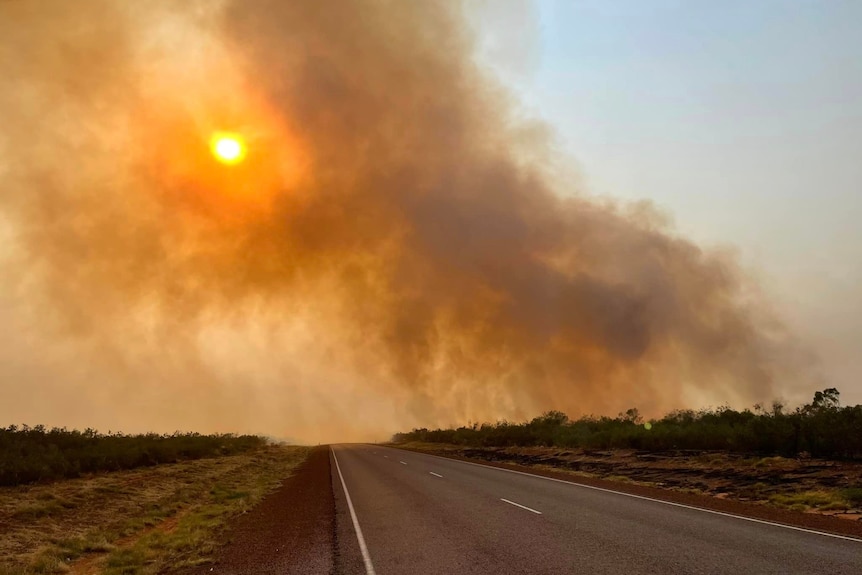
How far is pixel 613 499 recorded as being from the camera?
15.6 metres

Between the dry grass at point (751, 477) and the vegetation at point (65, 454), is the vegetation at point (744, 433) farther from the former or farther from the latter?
the vegetation at point (65, 454)

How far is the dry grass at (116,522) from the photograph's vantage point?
447 inches

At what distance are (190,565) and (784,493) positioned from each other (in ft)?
53.3

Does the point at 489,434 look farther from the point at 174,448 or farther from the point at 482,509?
the point at 482,509

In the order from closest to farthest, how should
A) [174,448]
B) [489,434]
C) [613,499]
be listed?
1. [613,499]
2. [174,448]
3. [489,434]

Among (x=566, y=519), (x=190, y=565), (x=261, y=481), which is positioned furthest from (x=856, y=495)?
(x=261, y=481)

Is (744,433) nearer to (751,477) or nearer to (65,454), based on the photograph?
(751,477)

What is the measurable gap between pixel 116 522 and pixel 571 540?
14228 millimetres

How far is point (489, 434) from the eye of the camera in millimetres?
72625

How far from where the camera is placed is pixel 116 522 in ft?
53.7

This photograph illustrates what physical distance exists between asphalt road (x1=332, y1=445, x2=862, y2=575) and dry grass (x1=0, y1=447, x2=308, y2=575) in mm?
4235

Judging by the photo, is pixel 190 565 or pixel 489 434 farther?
pixel 489 434

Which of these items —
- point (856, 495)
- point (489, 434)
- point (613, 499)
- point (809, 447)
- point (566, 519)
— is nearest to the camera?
point (566, 519)

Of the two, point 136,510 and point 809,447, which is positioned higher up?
point 809,447
